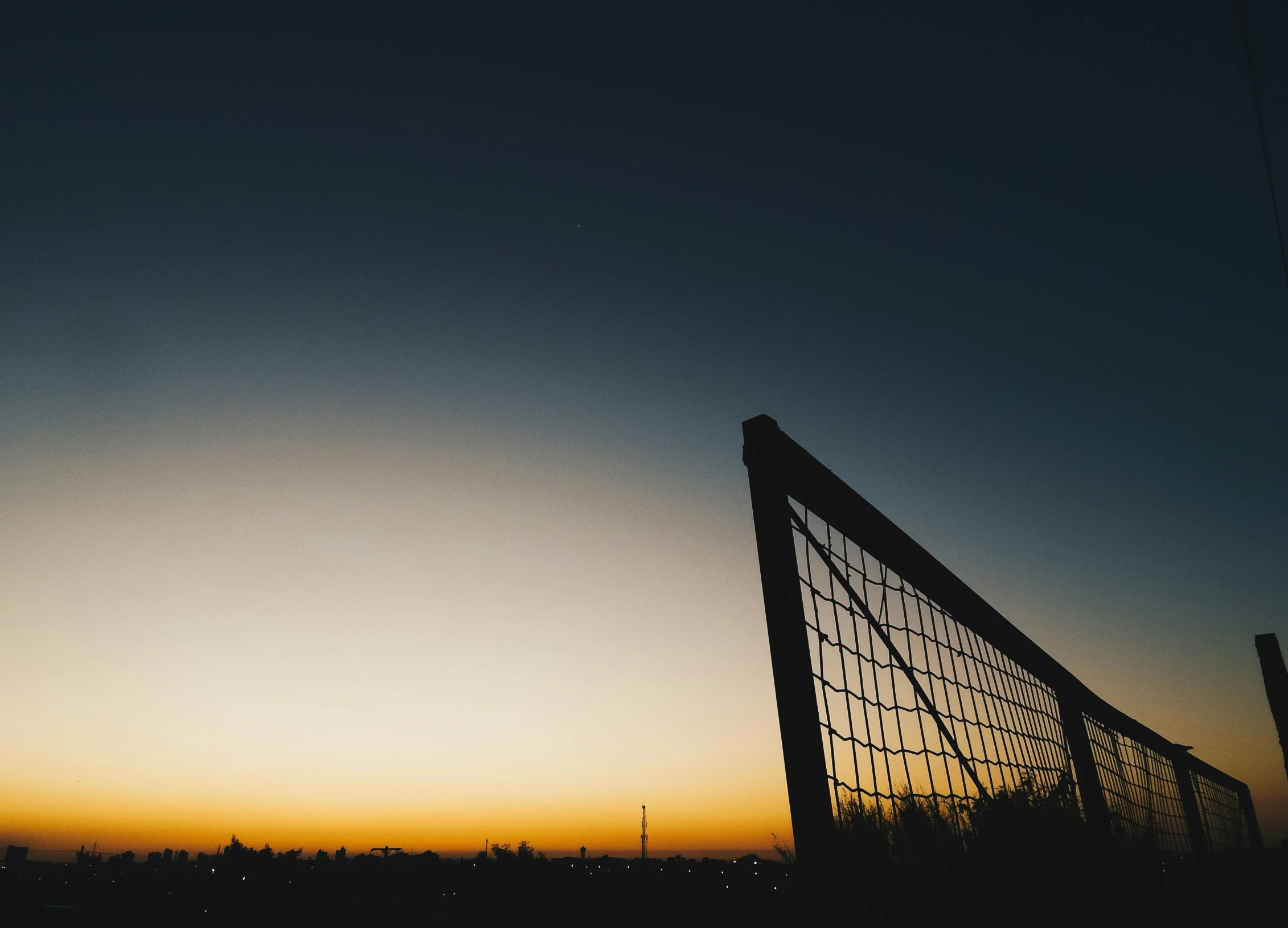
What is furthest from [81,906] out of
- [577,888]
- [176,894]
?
[577,888]

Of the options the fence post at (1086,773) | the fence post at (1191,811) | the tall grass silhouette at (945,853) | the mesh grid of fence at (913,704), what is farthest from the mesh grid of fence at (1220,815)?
the tall grass silhouette at (945,853)

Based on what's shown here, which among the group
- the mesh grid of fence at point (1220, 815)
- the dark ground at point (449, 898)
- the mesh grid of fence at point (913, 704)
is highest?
the mesh grid of fence at point (913, 704)

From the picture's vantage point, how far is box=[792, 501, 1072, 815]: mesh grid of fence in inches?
86.2

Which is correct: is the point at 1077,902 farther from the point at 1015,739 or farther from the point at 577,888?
the point at 577,888

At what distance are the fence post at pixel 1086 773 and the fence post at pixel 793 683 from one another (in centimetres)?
291

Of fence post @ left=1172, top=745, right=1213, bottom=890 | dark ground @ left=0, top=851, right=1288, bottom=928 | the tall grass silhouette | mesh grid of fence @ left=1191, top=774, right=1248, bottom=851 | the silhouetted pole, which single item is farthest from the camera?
dark ground @ left=0, top=851, right=1288, bottom=928

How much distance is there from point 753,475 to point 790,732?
74 cm

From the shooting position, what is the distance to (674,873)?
184 ft

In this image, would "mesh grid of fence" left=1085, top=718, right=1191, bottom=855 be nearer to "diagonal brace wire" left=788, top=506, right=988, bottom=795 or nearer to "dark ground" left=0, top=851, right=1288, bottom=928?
"diagonal brace wire" left=788, top=506, right=988, bottom=795

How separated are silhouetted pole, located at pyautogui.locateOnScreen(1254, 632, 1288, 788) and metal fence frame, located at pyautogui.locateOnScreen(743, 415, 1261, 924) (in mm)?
3017

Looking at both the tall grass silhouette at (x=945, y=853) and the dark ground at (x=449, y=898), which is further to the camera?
the dark ground at (x=449, y=898)

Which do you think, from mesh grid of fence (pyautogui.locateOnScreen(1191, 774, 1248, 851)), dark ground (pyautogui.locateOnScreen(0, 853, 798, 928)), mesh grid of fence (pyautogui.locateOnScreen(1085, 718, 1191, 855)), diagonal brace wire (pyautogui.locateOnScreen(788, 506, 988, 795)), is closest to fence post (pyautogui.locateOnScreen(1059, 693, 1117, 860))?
mesh grid of fence (pyautogui.locateOnScreen(1085, 718, 1191, 855))

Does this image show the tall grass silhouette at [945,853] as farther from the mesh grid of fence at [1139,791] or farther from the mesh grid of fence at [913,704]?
the mesh grid of fence at [1139,791]

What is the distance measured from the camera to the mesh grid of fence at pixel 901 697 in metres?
2.19
